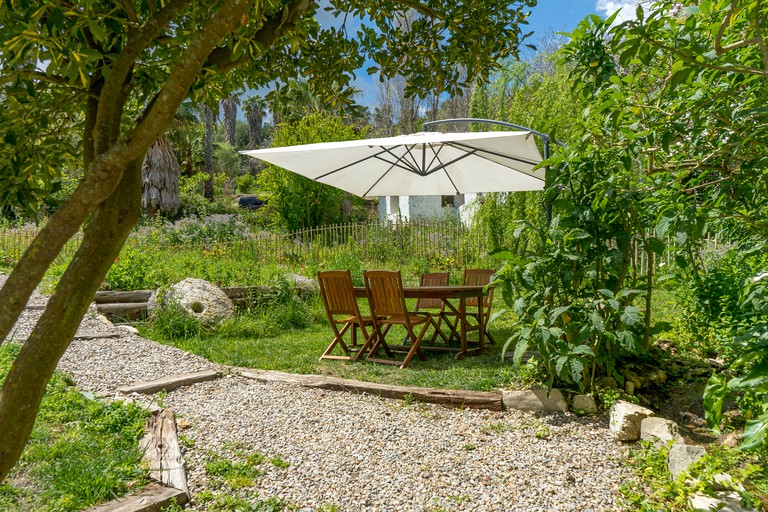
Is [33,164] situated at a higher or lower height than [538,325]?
higher

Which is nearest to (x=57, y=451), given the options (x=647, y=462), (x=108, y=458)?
(x=108, y=458)

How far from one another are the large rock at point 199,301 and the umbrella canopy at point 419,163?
6.79 ft

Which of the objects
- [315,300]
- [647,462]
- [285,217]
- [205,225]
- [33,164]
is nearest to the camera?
[33,164]

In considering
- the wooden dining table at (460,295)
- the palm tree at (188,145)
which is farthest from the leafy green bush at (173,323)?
the palm tree at (188,145)

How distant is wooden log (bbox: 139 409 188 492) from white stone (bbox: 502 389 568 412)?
239 centimetres

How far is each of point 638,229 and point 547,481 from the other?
1903 millimetres

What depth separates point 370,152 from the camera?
744cm

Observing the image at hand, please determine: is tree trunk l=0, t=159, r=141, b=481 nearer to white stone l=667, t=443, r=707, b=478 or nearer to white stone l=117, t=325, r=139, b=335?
white stone l=667, t=443, r=707, b=478

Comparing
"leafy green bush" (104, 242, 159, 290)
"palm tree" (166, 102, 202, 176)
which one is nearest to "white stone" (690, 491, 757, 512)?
"leafy green bush" (104, 242, 159, 290)

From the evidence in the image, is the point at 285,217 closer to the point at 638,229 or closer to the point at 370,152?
the point at 370,152

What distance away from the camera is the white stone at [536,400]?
4.29 m

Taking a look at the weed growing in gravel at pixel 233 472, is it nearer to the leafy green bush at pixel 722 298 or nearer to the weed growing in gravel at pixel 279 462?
the weed growing in gravel at pixel 279 462

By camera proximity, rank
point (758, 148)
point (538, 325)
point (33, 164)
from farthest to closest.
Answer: point (538, 325) → point (758, 148) → point (33, 164)

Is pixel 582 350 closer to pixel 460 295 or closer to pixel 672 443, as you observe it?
pixel 672 443
